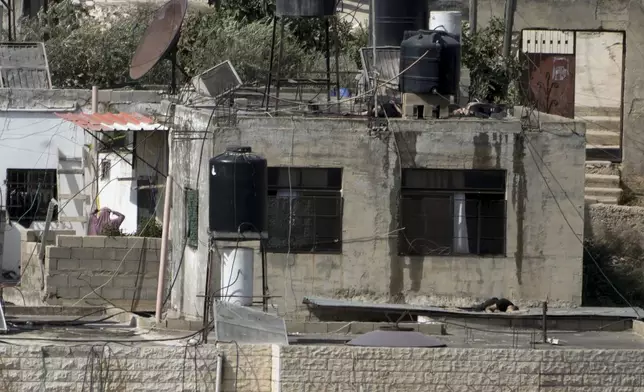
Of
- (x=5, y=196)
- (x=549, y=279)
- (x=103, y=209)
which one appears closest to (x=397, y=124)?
(x=549, y=279)

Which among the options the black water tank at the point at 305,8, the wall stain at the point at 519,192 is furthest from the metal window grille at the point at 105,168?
the wall stain at the point at 519,192

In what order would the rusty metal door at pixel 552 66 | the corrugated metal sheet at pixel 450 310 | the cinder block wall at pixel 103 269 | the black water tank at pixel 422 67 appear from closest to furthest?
the corrugated metal sheet at pixel 450 310 → the black water tank at pixel 422 67 → the cinder block wall at pixel 103 269 → the rusty metal door at pixel 552 66

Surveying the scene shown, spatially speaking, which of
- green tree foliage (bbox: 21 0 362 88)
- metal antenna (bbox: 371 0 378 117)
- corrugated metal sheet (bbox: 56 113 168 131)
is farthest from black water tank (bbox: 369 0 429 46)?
green tree foliage (bbox: 21 0 362 88)

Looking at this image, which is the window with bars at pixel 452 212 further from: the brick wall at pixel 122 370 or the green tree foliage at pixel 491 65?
the green tree foliage at pixel 491 65

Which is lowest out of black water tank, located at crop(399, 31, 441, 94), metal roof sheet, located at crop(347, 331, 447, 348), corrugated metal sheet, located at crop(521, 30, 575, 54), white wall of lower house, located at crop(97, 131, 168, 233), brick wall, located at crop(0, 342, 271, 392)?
brick wall, located at crop(0, 342, 271, 392)

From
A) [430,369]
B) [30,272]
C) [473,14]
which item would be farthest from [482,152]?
[473,14]

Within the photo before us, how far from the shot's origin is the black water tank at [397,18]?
29.0 metres

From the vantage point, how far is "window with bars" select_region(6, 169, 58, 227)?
33656 millimetres

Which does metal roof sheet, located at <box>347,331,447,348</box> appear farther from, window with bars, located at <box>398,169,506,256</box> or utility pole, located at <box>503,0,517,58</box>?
utility pole, located at <box>503,0,517,58</box>

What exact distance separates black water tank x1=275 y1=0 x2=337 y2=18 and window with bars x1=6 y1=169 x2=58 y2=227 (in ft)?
29.0

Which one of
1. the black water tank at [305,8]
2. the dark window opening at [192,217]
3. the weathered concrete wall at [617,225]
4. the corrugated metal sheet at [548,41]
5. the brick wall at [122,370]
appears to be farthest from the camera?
the corrugated metal sheet at [548,41]

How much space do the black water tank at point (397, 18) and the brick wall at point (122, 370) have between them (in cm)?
1133

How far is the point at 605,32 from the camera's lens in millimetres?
37406

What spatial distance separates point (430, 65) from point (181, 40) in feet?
48.2
